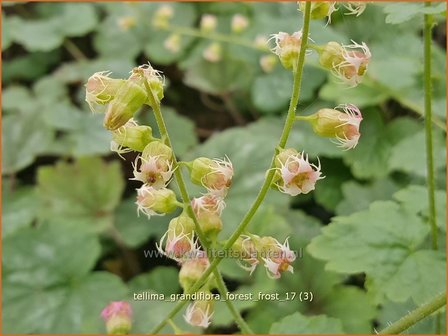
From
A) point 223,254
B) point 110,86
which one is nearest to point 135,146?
point 110,86

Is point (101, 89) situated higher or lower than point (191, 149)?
higher

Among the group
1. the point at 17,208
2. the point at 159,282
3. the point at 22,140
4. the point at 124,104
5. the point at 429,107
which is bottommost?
the point at 159,282

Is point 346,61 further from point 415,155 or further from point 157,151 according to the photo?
point 415,155

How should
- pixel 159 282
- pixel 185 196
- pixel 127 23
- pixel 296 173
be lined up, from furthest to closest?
pixel 127 23 → pixel 159 282 → pixel 185 196 → pixel 296 173

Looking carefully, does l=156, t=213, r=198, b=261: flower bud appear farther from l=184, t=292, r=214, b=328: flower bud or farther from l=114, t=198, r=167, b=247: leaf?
l=114, t=198, r=167, b=247: leaf

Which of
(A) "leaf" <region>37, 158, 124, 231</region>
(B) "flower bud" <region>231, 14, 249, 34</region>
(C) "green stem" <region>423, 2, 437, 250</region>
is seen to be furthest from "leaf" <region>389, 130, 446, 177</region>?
(A) "leaf" <region>37, 158, 124, 231</region>

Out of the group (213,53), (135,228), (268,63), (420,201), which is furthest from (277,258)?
(213,53)

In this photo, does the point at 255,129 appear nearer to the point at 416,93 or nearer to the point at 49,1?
the point at 416,93
